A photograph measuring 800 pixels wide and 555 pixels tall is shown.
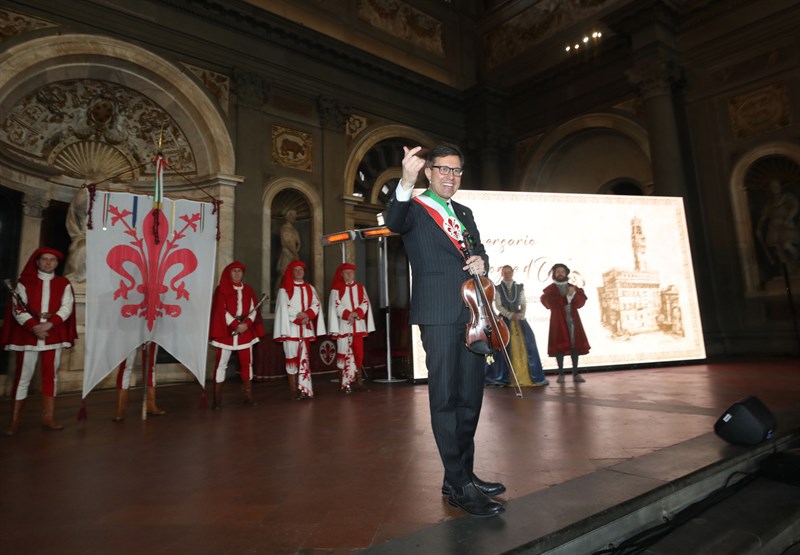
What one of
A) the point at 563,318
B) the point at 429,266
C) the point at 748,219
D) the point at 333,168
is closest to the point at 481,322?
the point at 429,266

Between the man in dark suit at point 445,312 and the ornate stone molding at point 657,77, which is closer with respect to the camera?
the man in dark suit at point 445,312

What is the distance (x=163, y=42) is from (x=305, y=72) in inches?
118

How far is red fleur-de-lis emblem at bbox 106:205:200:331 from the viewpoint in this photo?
16.4ft

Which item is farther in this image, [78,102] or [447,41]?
[447,41]

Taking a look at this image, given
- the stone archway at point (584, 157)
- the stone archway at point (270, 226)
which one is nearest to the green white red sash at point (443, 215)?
the stone archway at point (270, 226)

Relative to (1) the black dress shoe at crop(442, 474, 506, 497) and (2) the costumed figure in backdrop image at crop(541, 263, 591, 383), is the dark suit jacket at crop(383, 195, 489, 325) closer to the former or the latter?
(1) the black dress shoe at crop(442, 474, 506, 497)

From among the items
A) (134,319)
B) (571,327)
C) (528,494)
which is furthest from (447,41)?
(528,494)

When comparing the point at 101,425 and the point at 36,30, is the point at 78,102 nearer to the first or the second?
→ the point at 36,30

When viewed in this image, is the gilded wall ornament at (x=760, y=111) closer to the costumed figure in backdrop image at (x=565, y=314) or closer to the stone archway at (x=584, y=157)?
the stone archway at (x=584, y=157)

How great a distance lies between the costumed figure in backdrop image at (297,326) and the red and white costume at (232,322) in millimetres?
365

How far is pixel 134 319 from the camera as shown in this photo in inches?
196

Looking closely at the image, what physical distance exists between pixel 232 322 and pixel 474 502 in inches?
180

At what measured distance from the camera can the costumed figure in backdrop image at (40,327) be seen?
455 cm

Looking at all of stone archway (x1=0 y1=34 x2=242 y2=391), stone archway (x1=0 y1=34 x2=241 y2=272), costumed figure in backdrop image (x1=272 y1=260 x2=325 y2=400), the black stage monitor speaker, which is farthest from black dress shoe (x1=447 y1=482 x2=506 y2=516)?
stone archway (x1=0 y1=34 x2=241 y2=272)
